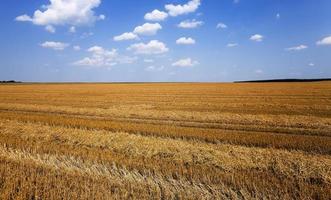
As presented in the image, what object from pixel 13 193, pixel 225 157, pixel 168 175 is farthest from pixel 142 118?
pixel 13 193

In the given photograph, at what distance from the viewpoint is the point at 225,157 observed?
900cm

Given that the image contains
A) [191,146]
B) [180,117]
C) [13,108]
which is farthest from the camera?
[13,108]

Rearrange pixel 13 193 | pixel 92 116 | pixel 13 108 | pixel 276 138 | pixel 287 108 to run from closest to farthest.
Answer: pixel 13 193 → pixel 276 138 → pixel 92 116 → pixel 287 108 → pixel 13 108

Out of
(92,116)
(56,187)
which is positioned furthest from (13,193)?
(92,116)

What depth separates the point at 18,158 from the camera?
8.85m

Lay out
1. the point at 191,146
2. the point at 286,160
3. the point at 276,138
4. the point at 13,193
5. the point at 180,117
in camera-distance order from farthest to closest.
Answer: the point at 180,117, the point at 276,138, the point at 191,146, the point at 286,160, the point at 13,193

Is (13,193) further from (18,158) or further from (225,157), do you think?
(225,157)

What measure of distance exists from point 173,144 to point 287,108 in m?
14.3

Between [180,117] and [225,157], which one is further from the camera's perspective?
[180,117]

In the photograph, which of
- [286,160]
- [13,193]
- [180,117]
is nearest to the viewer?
[13,193]

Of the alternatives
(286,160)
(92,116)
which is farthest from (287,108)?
(286,160)

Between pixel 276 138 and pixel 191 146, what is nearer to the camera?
pixel 191 146

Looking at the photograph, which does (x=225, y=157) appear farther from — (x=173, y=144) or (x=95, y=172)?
(x=95, y=172)

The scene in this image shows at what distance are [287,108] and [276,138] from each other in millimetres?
11505
